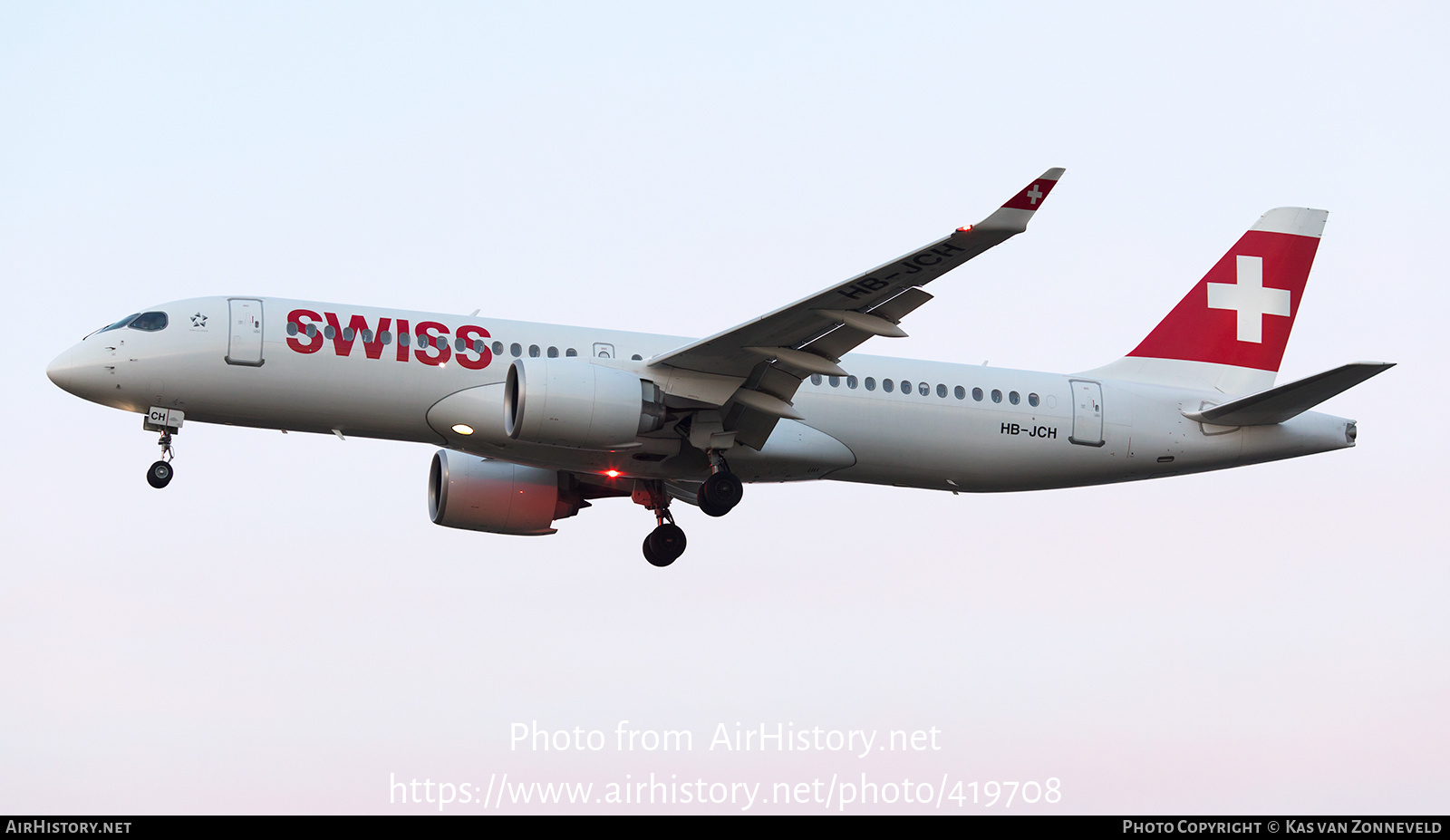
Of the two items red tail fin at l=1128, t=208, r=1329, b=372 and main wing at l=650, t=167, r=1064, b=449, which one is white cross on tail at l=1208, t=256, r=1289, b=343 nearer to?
red tail fin at l=1128, t=208, r=1329, b=372

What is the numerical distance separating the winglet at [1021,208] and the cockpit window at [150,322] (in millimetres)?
13406

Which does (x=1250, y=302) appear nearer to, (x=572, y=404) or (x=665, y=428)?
(x=665, y=428)

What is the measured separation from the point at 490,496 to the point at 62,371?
8.39 meters

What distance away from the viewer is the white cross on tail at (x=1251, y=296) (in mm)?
33188

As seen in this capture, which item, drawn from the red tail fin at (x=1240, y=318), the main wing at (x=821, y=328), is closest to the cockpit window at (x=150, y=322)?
the main wing at (x=821, y=328)

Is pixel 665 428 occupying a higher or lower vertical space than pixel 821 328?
lower

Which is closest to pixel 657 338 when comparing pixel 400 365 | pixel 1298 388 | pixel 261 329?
pixel 400 365

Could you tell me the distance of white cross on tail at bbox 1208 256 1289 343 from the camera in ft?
109

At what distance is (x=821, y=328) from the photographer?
26.3m

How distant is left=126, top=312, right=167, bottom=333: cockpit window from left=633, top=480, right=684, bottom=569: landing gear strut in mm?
9292

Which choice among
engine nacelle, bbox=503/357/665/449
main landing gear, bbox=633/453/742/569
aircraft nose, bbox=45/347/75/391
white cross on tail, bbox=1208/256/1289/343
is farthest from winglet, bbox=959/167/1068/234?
aircraft nose, bbox=45/347/75/391

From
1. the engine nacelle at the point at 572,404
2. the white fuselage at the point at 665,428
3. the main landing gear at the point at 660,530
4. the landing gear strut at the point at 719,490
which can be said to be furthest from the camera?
the main landing gear at the point at 660,530

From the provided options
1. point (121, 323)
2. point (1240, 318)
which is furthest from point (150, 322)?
point (1240, 318)

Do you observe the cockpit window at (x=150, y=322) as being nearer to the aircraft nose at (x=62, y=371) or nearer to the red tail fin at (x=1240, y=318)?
the aircraft nose at (x=62, y=371)
